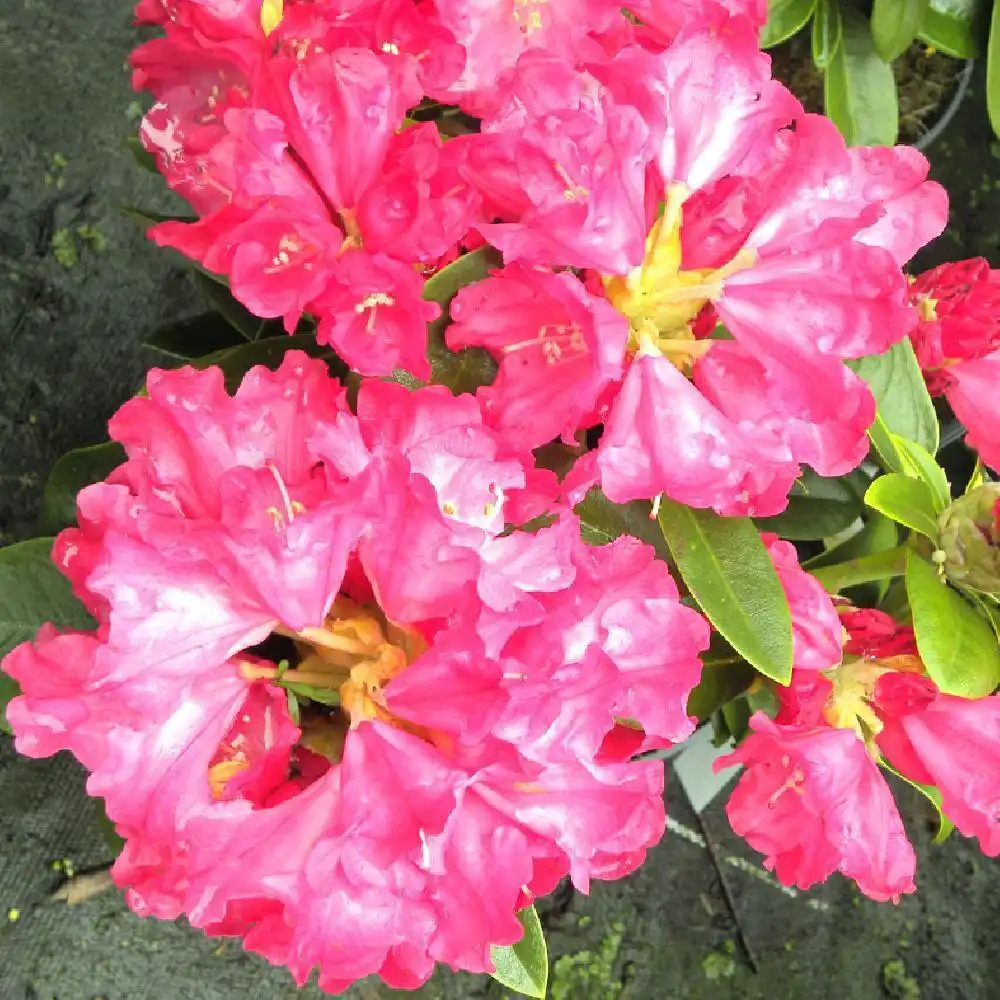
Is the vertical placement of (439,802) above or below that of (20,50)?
above

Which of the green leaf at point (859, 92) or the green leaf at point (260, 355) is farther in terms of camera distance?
Answer: the green leaf at point (859, 92)

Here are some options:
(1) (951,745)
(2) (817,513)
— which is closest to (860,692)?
(1) (951,745)

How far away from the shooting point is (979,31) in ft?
3.83

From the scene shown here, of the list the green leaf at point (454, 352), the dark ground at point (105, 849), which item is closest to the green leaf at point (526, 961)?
the green leaf at point (454, 352)

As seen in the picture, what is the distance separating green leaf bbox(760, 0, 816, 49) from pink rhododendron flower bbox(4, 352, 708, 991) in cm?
72

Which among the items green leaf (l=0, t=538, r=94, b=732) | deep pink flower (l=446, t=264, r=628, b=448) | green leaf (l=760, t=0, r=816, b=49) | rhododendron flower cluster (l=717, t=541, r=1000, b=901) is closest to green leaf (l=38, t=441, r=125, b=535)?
green leaf (l=0, t=538, r=94, b=732)

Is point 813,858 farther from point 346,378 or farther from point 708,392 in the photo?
point 346,378

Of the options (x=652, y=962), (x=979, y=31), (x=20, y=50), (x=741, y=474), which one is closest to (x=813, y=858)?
(x=741, y=474)

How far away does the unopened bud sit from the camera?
67 cm

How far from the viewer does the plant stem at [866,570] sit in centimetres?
75

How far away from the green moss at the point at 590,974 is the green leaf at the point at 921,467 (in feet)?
2.75

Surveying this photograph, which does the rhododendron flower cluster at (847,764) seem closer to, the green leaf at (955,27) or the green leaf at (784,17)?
the green leaf at (784,17)

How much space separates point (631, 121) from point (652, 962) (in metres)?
1.15

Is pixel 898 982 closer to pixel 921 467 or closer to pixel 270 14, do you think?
pixel 921 467
